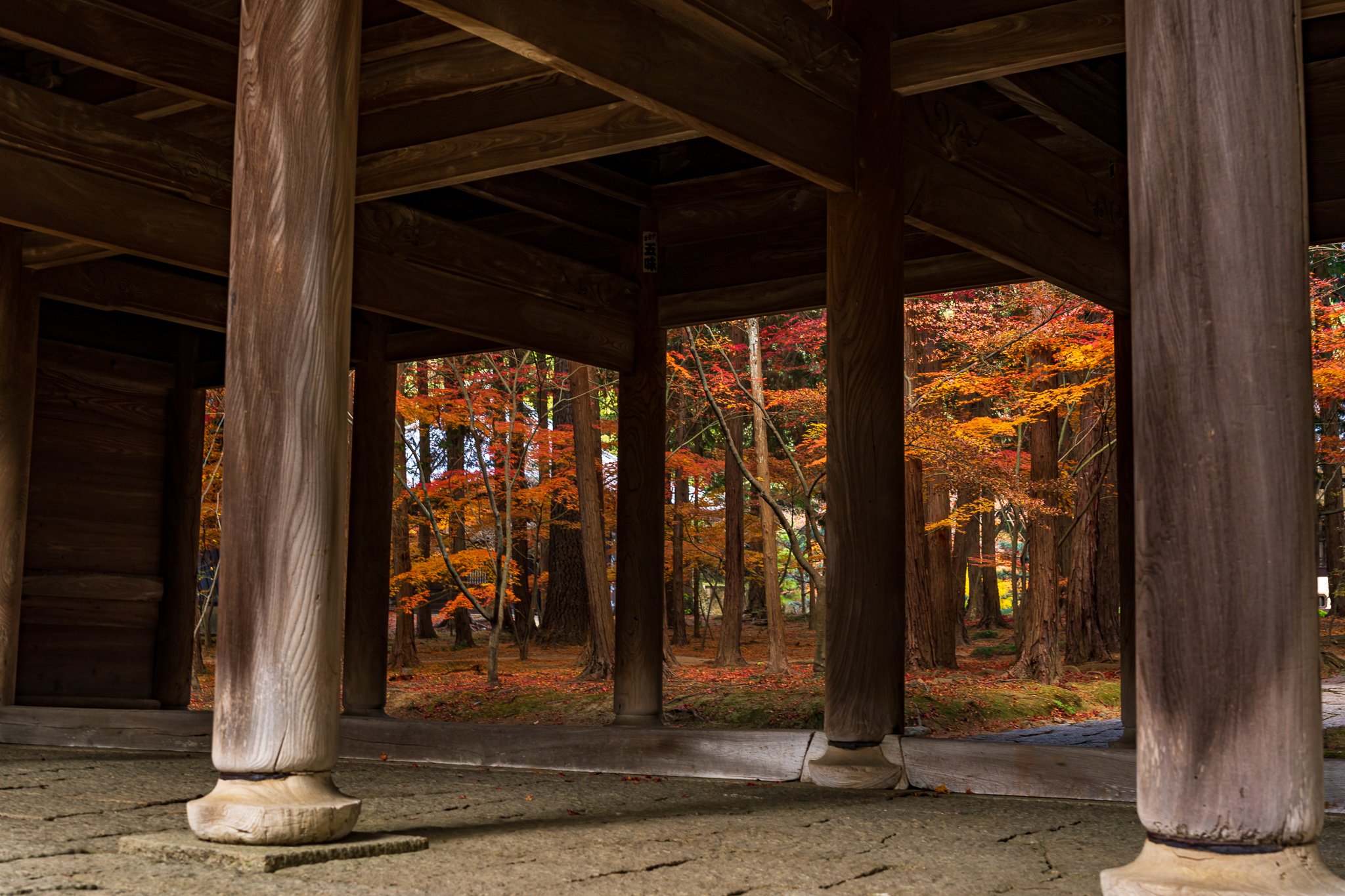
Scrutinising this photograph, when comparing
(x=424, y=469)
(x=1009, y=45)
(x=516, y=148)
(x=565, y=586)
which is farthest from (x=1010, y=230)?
(x=565, y=586)

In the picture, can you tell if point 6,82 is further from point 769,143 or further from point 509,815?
point 509,815

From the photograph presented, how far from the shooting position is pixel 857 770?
5.27 m

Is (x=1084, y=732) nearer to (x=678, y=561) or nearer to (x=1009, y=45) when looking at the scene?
(x=1009, y=45)

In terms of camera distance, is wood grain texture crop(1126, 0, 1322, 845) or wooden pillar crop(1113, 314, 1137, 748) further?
wooden pillar crop(1113, 314, 1137, 748)

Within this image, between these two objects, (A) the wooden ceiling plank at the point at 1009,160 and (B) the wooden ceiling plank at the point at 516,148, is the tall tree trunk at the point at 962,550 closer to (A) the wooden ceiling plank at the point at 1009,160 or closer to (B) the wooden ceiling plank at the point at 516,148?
(A) the wooden ceiling plank at the point at 1009,160

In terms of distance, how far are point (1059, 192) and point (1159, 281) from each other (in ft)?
14.9

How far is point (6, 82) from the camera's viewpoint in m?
5.51

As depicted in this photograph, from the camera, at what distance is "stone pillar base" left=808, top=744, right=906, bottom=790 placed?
17.2 feet

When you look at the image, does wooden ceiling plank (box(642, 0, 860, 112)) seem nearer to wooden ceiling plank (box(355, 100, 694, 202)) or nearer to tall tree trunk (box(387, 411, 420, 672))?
wooden ceiling plank (box(355, 100, 694, 202))

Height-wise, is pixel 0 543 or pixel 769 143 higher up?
pixel 769 143

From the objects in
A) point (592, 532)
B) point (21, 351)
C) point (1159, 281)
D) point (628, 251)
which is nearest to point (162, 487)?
point (21, 351)

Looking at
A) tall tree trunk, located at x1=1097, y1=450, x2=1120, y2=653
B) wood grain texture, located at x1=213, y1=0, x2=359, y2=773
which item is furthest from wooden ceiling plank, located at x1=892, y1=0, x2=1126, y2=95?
tall tree trunk, located at x1=1097, y1=450, x2=1120, y2=653

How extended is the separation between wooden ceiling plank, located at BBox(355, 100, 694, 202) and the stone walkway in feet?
16.0

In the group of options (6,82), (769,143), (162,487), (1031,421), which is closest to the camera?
(769,143)
